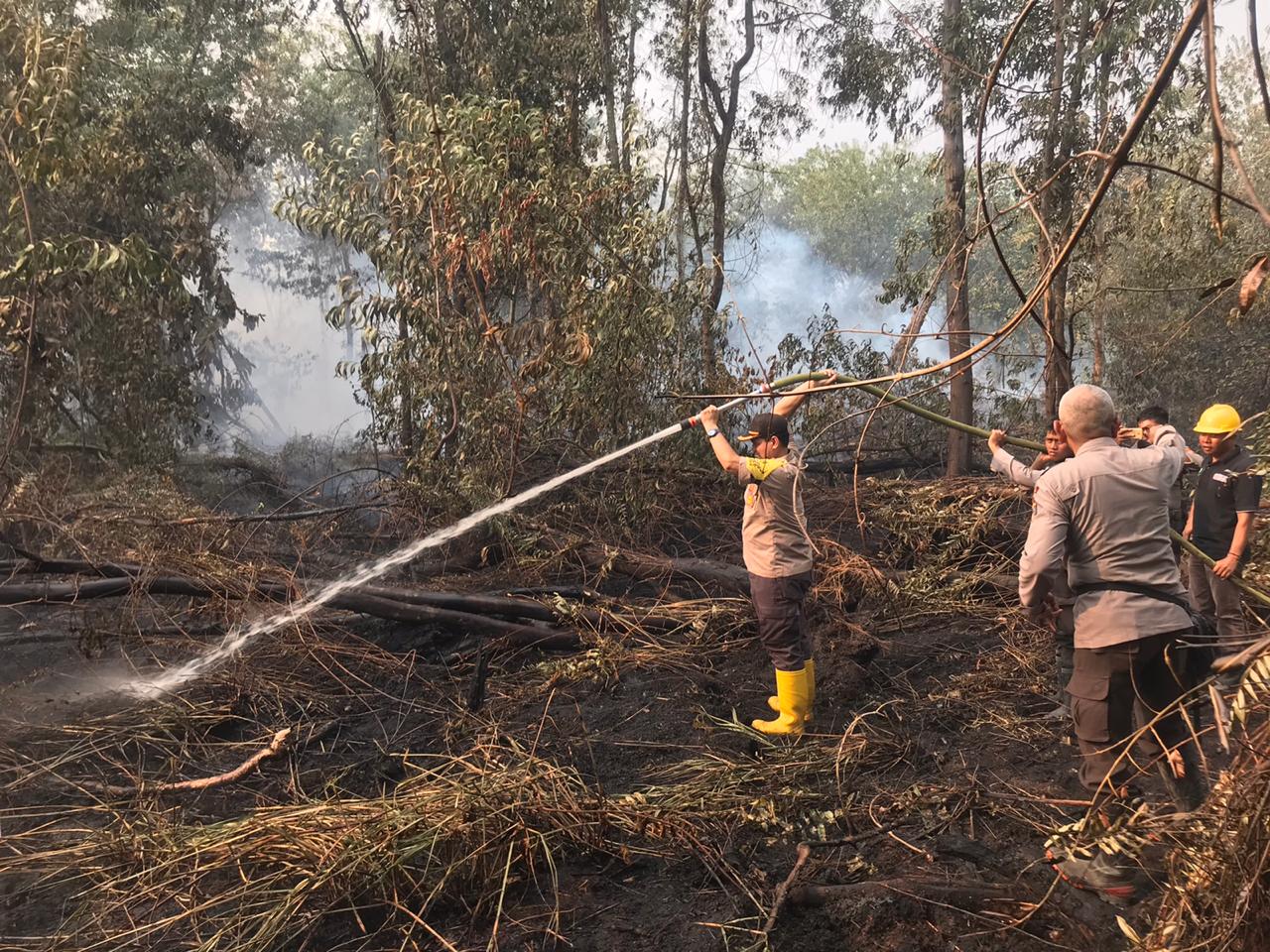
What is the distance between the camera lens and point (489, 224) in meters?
7.10

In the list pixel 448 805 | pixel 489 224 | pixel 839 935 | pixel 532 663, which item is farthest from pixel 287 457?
pixel 839 935

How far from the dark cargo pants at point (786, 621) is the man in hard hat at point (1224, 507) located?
2136mm

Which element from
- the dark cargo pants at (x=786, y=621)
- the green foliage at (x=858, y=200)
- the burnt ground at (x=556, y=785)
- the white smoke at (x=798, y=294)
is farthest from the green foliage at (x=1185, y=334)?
the white smoke at (x=798, y=294)

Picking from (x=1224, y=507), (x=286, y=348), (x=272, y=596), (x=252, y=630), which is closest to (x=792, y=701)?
(x=1224, y=507)

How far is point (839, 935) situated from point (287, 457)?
53.6 feet

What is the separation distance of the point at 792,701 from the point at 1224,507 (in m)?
2.60

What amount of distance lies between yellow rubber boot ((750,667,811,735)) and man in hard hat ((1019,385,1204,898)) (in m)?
1.56

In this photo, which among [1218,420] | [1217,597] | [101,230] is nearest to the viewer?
[1218,420]

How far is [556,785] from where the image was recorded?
3445 millimetres

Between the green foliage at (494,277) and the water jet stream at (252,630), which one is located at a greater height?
the green foliage at (494,277)

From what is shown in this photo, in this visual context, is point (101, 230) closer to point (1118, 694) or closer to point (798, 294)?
point (1118, 694)

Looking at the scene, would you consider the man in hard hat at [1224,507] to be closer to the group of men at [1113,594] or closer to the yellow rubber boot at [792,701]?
the group of men at [1113,594]

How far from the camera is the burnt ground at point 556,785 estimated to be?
2883 mm

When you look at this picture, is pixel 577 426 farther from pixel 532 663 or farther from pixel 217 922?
pixel 217 922
